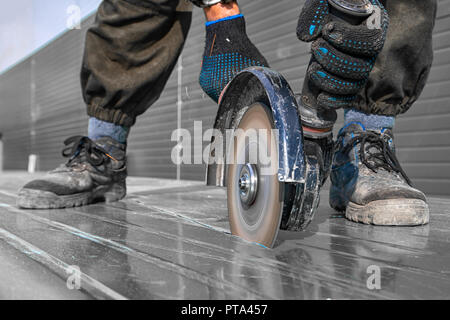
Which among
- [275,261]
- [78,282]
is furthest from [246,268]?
[78,282]

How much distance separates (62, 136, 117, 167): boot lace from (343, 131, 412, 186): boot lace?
1.13m

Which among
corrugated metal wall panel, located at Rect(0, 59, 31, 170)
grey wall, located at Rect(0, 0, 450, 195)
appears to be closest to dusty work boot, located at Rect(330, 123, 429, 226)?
grey wall, located at Rect(0, 0, 450, 195)

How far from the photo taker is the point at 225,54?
1161 millimetres

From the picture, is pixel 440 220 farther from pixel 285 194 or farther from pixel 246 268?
pixel 246 268

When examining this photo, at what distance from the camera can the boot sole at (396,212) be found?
127 centimetres

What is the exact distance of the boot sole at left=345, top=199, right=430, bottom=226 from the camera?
4.17 feet

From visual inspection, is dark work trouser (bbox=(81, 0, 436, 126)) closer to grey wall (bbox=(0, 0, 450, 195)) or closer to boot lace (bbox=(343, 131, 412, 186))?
boot lace (bbox=(343, 131, 412, 186))

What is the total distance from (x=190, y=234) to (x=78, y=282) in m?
0.47

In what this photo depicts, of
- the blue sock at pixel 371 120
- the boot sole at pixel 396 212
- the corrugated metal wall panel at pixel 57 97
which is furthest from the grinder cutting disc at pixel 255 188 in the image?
the corrugated metal wall panel at pixel 57 97

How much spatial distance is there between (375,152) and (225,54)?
0.71 metres

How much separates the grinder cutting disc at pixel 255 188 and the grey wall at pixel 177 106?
7.67 feet

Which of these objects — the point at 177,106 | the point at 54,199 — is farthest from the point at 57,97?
the point at 54,199

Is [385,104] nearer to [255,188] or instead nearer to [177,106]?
[255,188]

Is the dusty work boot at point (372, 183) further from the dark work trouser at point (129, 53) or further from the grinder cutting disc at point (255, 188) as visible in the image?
the dark work trouser at point (129, 53)
